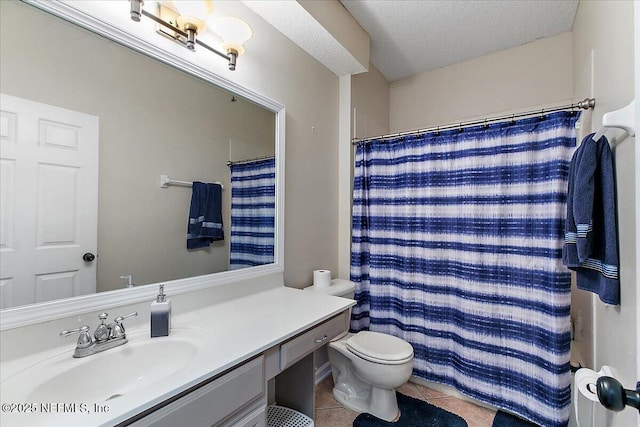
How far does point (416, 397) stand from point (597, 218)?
157 centimetres

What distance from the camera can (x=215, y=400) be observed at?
0.85 metres

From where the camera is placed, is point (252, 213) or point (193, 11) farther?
point (252, 213)

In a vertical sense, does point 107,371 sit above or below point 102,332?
below

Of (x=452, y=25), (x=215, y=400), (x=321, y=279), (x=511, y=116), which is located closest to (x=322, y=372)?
(x=321, y=279)

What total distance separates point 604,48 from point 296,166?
1608mm

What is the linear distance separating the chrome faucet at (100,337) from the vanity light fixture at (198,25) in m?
1.09

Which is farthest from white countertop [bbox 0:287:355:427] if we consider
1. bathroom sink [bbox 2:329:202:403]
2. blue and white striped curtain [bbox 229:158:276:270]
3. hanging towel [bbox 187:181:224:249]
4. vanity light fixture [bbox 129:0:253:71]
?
vanity light fixture [bbox 129:0:253:71]

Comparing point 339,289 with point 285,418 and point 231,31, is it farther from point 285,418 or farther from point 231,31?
point 231,31

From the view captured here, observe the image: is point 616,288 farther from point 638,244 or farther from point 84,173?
point 84,173

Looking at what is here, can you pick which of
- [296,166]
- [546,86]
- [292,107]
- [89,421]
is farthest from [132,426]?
[546,86]

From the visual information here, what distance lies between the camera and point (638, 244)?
0.57 meters

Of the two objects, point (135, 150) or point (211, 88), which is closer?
point (135, 150)

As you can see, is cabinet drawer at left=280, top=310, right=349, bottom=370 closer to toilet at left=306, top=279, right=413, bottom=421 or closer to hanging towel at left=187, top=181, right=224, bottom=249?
toilet at left=306, top=279, right=413, bottom=421

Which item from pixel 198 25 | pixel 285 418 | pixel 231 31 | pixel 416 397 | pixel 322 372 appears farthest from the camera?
pixel 322 372
